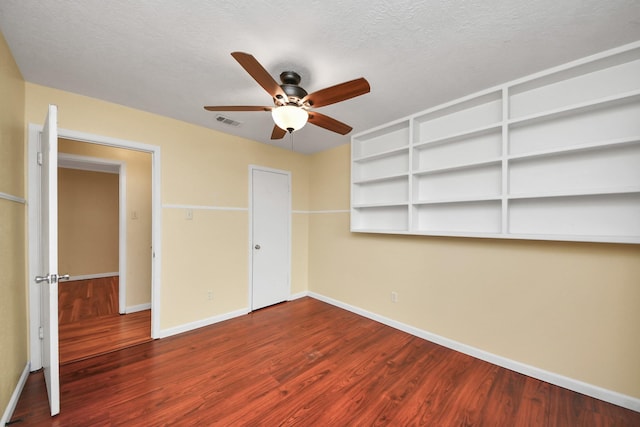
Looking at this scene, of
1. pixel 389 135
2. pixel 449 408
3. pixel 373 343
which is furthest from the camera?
pixel 389 135

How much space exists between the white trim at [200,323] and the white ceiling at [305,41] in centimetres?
241

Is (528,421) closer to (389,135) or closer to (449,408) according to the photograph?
(449,408)

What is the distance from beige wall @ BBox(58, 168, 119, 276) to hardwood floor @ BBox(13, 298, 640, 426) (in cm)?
422

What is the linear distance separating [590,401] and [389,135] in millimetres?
2921

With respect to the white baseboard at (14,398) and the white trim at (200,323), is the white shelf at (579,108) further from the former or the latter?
the white baseboard at (14,398)

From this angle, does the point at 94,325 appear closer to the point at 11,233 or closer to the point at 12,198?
the point at 11,233

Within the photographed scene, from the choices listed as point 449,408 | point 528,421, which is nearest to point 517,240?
point 528,421

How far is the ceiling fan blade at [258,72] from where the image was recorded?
124cm

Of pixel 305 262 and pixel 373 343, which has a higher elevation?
pixel 305 262

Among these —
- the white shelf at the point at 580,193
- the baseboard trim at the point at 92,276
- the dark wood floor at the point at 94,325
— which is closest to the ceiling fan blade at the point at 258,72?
the white shelf at the point at 580,193

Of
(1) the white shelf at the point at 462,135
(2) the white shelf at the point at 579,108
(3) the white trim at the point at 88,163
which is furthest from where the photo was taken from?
(3) the white trim at the point at 88,163

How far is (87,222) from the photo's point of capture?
208 inches

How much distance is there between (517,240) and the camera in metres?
2.10

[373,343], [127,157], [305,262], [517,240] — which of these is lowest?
[373,343]
